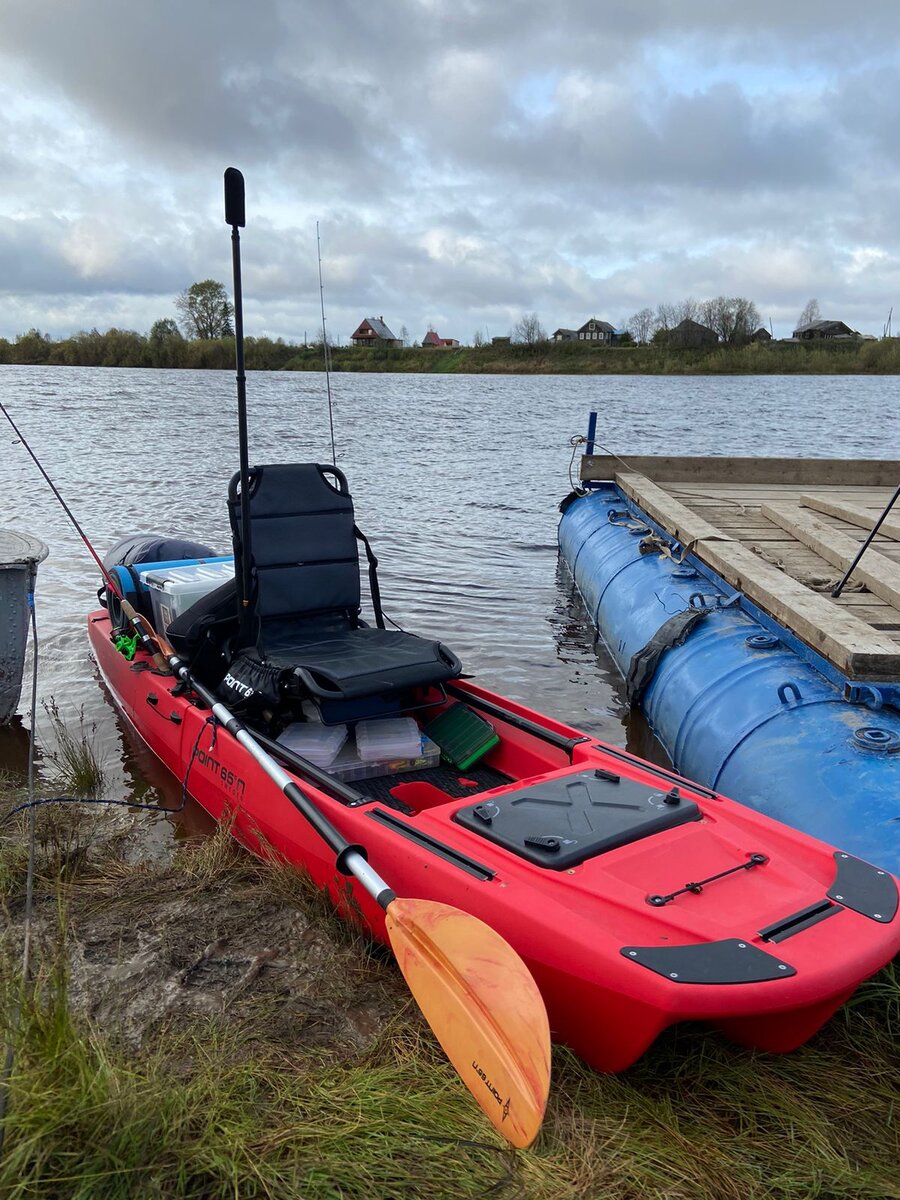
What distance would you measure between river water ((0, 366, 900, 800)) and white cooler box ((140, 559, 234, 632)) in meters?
1.14

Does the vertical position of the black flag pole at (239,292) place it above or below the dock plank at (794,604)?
above

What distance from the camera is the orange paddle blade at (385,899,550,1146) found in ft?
8.05

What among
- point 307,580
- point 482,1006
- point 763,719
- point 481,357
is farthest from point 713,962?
point 481,357

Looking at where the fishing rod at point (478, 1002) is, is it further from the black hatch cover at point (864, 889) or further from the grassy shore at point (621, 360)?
the grassy shore at point (621, 360)

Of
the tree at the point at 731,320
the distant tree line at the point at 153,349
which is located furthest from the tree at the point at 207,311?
the tree at the point at 731,320

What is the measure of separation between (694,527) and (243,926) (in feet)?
18.6

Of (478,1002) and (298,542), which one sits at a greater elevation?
(298,542)

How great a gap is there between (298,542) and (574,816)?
→ 2.58 m

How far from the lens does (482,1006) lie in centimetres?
274

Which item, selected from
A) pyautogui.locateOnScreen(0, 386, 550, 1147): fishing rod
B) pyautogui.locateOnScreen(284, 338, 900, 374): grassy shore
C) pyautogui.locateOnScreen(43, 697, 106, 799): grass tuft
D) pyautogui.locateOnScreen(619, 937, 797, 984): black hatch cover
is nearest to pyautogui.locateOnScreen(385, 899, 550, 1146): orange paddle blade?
pyautogui.locateOnScreen(0, 386, 550, 1147): fishing rod

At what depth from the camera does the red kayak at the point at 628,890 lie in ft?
9.12

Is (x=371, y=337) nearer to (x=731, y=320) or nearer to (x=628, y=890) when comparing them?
(x=731, y=320)

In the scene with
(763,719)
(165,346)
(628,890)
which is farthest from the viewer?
(165,346)

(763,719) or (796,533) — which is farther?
(796,533)
